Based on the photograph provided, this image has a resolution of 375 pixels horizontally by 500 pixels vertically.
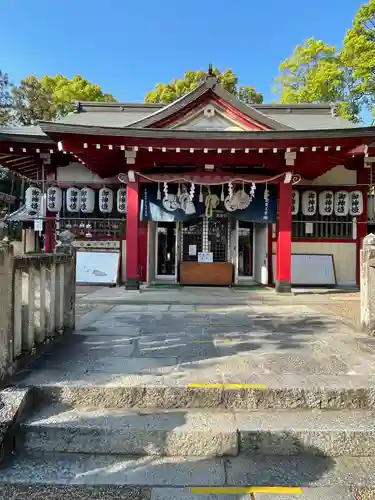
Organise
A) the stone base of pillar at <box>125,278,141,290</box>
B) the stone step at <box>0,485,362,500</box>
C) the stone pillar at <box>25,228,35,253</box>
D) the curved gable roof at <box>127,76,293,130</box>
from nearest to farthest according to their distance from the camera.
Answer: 1. the stone step at <box>0,485,362,500</box>
2. the stone base of pillar at <box>125,278,141,290</box>
3. the curved gable roof at <box>127,76,293,130</box>
4. the stone pillar at <box>25,228,35,253</box>

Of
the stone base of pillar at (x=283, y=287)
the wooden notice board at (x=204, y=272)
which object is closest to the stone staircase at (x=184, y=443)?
the stone base of pillar at (x=283, y=287)

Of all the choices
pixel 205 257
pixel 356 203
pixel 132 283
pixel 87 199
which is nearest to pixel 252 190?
pixel 205 257

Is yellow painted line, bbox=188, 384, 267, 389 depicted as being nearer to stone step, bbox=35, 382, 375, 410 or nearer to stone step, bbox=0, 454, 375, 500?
stone step, bbox=35, 382, 375, 410

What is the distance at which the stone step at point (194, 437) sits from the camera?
8.84ft

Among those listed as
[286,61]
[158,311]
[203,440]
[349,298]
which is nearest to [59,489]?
[203,440]

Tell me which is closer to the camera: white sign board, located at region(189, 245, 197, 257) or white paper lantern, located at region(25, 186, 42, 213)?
white paper lantern, located at region(25, 186, 42, 213)

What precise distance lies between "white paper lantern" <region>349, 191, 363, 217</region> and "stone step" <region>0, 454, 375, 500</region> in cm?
989

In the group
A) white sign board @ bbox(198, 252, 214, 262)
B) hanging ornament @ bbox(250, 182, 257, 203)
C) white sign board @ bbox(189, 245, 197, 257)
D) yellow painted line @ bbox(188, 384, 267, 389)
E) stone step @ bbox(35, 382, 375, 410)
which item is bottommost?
stone step @ bbox(35, 382, 375, 410)

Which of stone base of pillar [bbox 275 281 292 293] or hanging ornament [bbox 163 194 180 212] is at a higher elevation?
hanging ornament [bbox 163 194 180 212]

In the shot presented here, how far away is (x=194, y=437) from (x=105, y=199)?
9381mm

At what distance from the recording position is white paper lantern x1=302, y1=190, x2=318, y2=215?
36.9ft

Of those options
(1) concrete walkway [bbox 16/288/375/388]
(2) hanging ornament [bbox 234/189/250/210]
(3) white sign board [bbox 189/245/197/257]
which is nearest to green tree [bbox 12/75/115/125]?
(3) white sign board [bbox 189/245/197/257]

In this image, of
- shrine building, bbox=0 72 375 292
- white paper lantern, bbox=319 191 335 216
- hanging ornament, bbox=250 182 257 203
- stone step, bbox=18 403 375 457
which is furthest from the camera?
white paper lantern, bbox=319 191 335 216

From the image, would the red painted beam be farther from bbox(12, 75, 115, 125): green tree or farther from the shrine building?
bbox(12, 75, 115, 125): green tree
